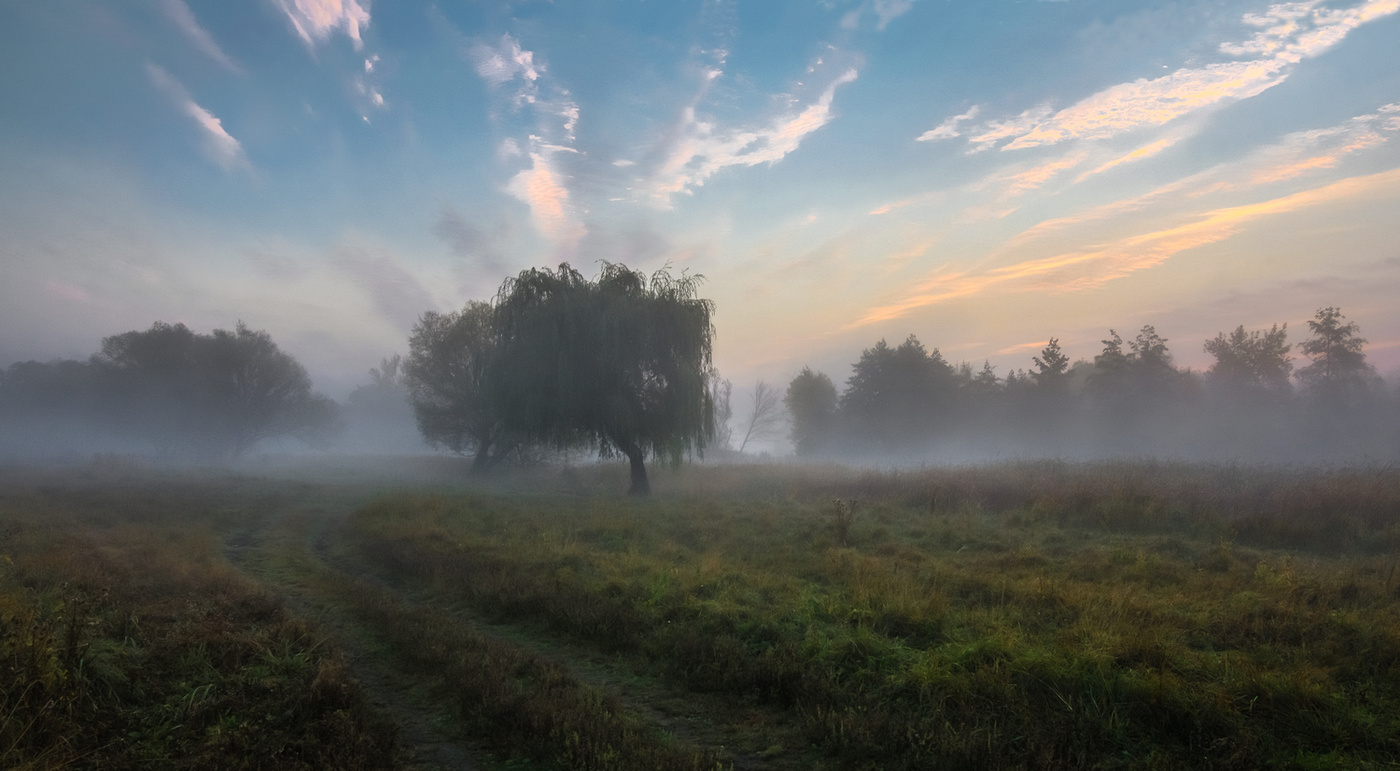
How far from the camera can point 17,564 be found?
891 cm

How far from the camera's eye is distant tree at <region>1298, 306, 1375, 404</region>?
3928 centimetres

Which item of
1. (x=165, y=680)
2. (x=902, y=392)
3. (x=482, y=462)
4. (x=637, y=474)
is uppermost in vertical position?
(x=902, y=392)

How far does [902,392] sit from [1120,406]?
1753 centimetres

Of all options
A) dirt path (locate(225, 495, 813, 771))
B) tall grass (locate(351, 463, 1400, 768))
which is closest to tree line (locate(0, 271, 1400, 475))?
tall grass (locate(351, 463, 1400, 768))

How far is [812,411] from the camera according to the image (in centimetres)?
6850

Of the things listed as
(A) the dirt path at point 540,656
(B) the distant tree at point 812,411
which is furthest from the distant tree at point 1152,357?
(A) the dirt path at point 540,656

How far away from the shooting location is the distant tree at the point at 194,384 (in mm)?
44594

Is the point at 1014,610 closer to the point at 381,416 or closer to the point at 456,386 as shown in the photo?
the point at 456,386

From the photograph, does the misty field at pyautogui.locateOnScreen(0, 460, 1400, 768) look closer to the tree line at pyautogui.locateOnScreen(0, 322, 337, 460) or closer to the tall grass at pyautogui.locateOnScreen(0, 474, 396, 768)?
the tall grass at pyautogui.locateOnScreen(0, 474, 396, 768)

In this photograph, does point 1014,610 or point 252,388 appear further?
point 252,388

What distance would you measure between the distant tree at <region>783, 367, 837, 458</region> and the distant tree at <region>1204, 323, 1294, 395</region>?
3336cm

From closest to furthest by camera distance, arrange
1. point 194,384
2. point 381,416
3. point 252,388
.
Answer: point 194,384
point 252,388
point 381,416

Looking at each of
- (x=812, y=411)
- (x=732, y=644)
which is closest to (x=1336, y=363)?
(x=812, y=411)

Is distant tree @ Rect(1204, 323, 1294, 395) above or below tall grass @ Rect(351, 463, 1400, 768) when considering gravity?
above
